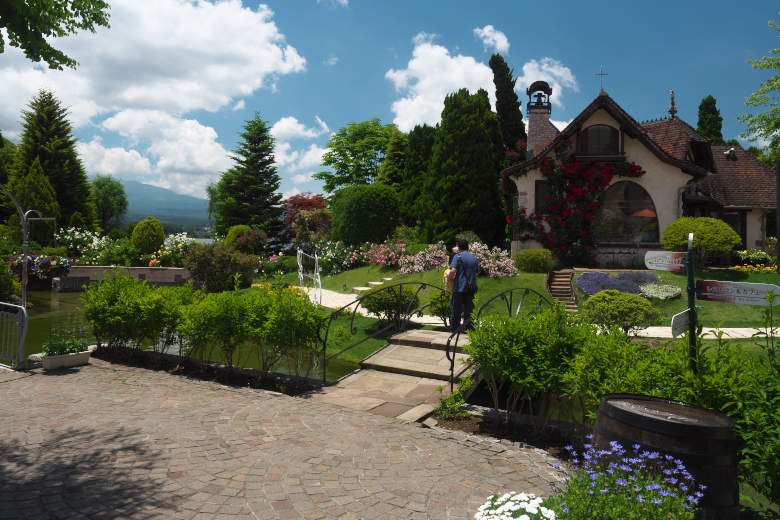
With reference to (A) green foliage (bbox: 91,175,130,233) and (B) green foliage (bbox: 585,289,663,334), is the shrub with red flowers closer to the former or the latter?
(B) green foliage (bbox: 585,289,663,334)

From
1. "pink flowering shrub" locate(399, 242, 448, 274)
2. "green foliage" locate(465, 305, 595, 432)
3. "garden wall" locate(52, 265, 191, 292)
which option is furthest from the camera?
"garden wall" locate(52, 265, 191, 292)

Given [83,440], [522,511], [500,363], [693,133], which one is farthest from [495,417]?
[693,133]

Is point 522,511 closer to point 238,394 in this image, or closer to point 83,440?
point 83,440

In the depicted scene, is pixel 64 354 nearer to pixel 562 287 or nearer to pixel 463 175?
pixel 562 287

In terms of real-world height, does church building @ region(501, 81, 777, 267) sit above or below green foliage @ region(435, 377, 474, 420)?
above

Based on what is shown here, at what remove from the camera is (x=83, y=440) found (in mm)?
4887

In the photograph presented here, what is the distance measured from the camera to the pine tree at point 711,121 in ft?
102

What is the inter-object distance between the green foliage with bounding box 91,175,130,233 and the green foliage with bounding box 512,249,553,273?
42192 millimetres

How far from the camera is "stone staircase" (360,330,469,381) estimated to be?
25.2 ft

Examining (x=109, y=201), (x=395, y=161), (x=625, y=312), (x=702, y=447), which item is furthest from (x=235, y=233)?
(x=109, y=201)

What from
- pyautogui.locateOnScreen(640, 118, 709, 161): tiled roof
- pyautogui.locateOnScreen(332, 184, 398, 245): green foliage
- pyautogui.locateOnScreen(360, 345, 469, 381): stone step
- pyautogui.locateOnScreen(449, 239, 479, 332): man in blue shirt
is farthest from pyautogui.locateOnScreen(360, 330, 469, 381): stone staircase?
pyautogui.locateOnScreen(640, 118, 709, 161): tiled roof

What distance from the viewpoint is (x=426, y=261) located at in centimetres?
1783

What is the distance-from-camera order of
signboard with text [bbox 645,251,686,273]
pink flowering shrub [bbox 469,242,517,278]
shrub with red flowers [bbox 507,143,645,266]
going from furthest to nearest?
shrub with red flowers [bbox 507,143,645,266], pink flowering shrub [bbox 469,242,517,278], signboard with text [bbox 645,251,686,273]

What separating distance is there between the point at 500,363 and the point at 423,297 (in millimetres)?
9338
